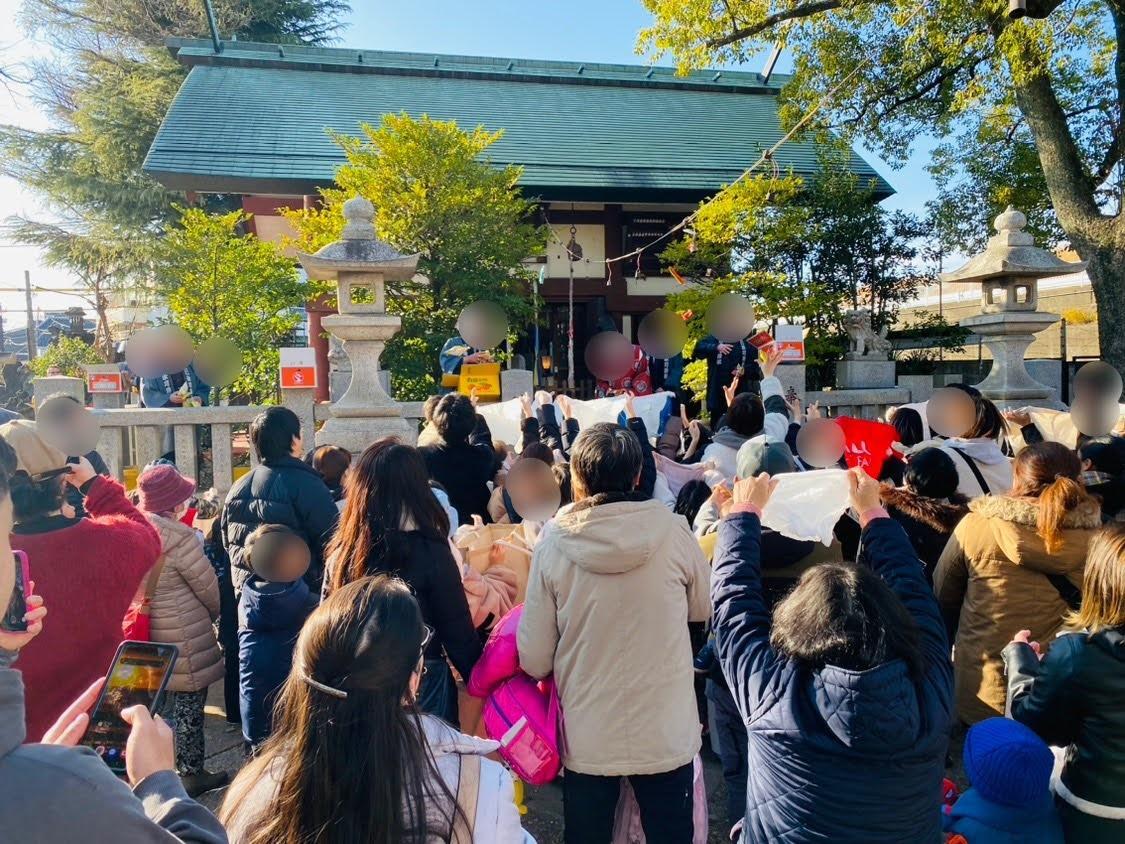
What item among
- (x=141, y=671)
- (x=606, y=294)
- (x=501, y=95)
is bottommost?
(x=141, y=671)

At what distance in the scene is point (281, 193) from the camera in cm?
1373

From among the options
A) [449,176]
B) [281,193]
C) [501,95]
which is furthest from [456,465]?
[501,95]

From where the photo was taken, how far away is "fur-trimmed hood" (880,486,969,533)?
3236mm

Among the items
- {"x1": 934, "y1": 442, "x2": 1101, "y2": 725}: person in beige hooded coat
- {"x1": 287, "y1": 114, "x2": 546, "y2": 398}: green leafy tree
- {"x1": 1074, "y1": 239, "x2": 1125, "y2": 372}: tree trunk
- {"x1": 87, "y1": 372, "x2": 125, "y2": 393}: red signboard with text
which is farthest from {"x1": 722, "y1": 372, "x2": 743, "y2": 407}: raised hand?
{"x1": 1074, "y1": 239, "x2": 1125, "y2": 372}: tree trunk

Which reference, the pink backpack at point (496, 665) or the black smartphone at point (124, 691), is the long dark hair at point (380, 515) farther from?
the black smartphone at point (124, 691)

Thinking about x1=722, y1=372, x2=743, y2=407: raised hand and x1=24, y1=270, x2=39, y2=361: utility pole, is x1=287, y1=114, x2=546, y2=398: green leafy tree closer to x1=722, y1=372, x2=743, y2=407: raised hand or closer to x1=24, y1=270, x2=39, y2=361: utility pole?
x1=722, y1=372, x2=743, y2=407: raised hand

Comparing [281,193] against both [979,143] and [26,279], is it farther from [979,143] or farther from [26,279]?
[26,279]

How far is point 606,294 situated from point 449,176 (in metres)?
5.29

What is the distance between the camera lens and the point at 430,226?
Result: 10.5 m

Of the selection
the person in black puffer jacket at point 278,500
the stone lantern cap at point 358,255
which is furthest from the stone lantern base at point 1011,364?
the person in black puffer jacket at point 278,500

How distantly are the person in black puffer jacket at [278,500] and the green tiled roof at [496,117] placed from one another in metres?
11.4

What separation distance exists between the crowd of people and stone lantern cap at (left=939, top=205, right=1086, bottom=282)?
4.51m

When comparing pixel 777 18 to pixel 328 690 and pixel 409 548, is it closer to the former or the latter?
pixel 409 548

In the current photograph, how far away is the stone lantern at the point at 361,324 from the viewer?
5.99m
